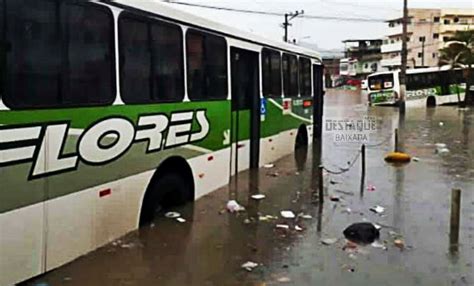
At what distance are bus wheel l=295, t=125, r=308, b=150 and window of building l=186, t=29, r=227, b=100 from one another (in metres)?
6.67

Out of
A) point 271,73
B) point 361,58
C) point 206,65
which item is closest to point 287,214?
point 206,65

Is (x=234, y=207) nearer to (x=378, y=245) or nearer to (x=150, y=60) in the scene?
(x=378, y=245)

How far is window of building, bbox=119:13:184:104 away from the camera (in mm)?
6117

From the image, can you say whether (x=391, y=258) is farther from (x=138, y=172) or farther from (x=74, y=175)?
(x=74, y=175)

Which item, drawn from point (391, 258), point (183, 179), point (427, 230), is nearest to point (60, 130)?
point (183, 179)

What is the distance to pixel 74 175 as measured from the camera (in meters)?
5.23

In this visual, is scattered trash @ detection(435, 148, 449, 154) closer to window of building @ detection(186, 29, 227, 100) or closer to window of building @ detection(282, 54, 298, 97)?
window of building @ detection(282, 54, 298, 97)

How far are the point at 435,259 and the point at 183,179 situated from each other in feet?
10.5

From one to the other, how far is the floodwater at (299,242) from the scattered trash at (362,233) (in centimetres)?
10

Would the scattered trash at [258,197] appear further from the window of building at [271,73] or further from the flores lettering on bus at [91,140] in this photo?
the window of building at [271,73]

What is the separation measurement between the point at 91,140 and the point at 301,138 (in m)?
→ 11.0

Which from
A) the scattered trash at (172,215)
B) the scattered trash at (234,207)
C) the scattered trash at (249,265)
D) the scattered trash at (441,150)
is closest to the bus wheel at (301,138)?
the scattered trash at (441,150)

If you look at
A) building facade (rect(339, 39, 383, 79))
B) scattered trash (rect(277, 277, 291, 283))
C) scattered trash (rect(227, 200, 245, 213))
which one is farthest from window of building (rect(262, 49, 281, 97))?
building facade (rect(339, 39, 383, 79))

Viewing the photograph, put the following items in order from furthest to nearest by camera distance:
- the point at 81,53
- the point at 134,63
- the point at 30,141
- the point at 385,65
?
the point at 385,65 → the point at 134,63 → the point at 81,53 → the point at 30,141
